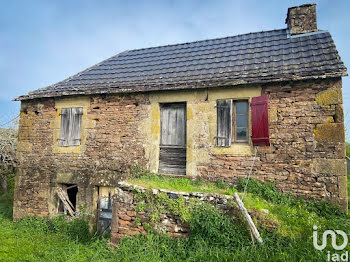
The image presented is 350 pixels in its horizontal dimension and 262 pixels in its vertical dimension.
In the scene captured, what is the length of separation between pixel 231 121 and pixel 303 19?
460 cm

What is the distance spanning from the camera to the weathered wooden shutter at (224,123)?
604 centimetres

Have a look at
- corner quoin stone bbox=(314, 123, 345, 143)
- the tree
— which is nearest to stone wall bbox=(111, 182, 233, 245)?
corner quoin stone bbox=(314, 123, 345, 143)

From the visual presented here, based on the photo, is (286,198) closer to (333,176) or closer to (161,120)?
(333,176)

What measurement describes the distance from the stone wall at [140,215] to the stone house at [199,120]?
1514mm

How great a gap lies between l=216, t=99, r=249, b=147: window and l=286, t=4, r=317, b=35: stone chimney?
11.7ft

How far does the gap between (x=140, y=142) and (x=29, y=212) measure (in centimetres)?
468

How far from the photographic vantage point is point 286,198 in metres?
5.25

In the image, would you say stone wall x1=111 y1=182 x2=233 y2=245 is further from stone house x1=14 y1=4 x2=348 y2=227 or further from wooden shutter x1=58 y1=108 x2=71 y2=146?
wooden shutter x1=58 y1=108 x2=71 y2=146

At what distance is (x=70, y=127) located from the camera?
755 cm

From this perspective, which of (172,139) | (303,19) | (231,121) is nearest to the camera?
(231,121)

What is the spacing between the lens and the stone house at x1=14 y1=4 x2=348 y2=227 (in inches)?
210

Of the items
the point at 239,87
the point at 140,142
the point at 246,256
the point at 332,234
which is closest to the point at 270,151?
the point at 239,87

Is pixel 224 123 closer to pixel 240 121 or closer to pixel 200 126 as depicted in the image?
pixel 240 121

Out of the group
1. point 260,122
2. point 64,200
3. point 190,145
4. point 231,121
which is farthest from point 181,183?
point 64,200
